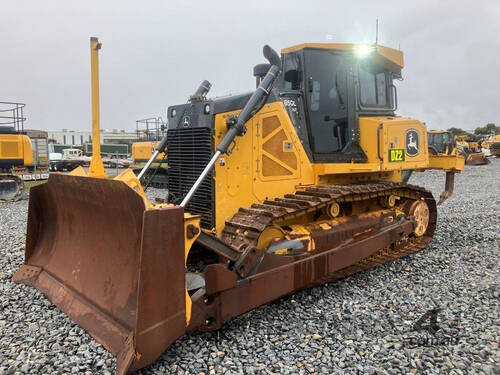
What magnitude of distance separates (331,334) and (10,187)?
13834 mm

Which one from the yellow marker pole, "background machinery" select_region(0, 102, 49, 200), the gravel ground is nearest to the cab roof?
the yellow marker pole

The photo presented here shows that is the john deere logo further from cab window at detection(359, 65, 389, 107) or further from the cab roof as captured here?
the cab roof

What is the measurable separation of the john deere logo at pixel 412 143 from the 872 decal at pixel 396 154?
0.16 m

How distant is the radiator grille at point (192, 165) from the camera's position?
4.57 meters

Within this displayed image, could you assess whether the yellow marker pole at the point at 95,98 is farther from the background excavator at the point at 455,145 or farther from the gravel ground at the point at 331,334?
the background excavator at the point at 455,145

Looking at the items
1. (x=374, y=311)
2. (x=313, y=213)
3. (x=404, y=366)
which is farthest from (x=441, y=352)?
(x=313, y=213)

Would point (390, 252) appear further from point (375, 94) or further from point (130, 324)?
point (130, 324)

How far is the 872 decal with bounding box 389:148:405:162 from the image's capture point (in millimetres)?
5937

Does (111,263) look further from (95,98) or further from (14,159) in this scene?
(14,159)

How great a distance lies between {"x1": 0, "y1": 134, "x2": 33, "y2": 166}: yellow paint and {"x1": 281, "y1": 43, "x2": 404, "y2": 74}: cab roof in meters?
12.4

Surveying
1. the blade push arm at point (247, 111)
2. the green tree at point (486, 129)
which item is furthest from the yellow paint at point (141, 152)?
the green tree at point (486, 129)

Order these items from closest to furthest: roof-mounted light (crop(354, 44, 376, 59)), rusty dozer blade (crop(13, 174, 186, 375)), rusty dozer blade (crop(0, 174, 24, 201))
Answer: rusty dozer blade (crop(13, 174, 186, 375)) → roof-mounted light (crop(354, 44, 376, 59)) → rusty dozer blade (crop(0, 174, 24, 201))

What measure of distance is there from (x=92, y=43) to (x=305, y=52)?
2.80m

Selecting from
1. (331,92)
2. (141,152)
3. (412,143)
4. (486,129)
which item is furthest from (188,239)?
(486,129)
